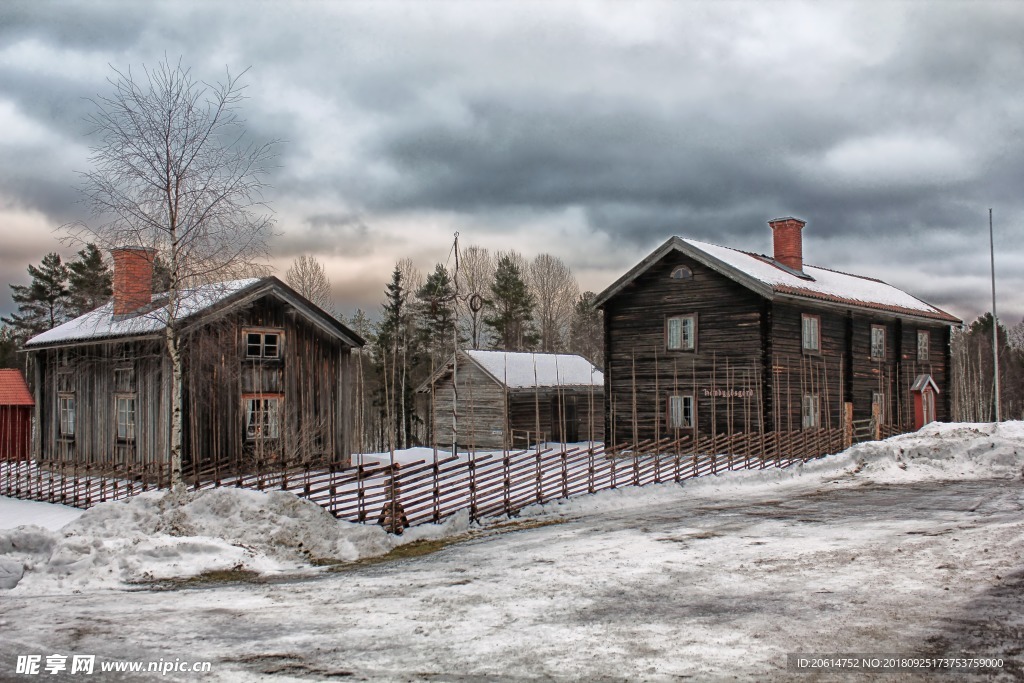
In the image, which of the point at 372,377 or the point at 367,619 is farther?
the point at 372,377

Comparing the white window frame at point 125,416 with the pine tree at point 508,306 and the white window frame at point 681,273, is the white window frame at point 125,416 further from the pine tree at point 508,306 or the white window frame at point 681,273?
the pine tree at point 508,306

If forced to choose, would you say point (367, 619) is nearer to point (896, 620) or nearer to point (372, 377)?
point (896, 620)

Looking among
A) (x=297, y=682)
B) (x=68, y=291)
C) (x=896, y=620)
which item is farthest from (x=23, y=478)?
(x=68, y=291)

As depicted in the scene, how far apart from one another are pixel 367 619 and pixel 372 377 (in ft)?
171

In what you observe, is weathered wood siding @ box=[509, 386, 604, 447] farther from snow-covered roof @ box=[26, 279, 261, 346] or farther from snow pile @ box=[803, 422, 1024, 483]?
snow-covered roof @ box=[26, 279, 261, 346]

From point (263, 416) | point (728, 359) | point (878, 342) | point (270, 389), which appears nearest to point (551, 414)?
point (728, 359)

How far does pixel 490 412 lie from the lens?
38.0 m

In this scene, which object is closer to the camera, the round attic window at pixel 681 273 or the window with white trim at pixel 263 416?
the window with white trim at pixel 263 416

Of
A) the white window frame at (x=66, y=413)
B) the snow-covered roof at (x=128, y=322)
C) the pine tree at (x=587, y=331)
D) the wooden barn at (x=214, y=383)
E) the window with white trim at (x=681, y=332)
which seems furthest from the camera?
the pine tree at (x=587, y=331)

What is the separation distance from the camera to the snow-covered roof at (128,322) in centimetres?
2042

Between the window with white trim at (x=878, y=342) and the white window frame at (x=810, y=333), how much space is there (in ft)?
14.8

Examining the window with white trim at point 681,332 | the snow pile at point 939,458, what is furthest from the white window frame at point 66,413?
the snow pile at point 939,458

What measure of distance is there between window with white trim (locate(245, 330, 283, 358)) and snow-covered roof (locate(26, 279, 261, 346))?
5.15 ft
